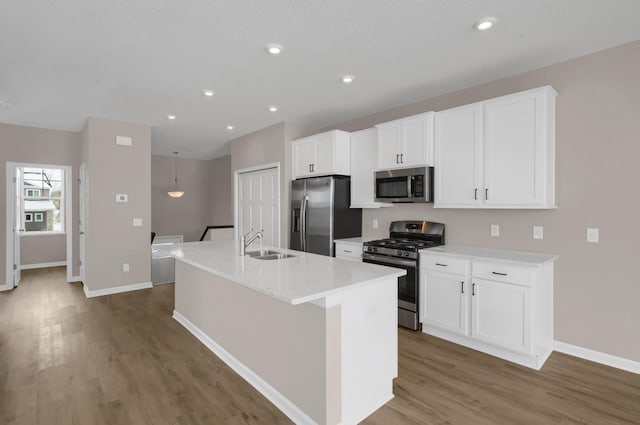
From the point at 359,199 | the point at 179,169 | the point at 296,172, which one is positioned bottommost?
the point at 359,199

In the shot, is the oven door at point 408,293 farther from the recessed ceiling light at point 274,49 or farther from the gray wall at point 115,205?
the gray wall at point 115,205

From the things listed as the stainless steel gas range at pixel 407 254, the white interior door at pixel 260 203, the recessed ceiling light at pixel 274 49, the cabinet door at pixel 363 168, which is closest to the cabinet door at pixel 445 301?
the stainless steel gas range at pixel 407 254

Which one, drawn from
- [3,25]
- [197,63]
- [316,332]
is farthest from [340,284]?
[3,25]

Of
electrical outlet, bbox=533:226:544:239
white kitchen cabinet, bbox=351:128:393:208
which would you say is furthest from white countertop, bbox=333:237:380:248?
electrical outlet, bbox=533:226:544:239

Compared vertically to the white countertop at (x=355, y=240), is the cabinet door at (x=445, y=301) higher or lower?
lower

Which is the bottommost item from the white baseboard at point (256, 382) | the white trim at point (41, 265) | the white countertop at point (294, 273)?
the white baseboard at point (256, 382)

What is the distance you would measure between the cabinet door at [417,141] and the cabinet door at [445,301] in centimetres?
125

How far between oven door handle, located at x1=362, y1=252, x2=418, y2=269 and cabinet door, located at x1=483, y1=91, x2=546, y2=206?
0.96m

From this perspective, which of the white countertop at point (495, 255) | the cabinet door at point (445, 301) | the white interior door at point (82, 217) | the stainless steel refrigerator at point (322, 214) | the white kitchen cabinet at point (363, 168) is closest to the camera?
the white countertop at point (495, 255)

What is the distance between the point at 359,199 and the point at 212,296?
2.34m

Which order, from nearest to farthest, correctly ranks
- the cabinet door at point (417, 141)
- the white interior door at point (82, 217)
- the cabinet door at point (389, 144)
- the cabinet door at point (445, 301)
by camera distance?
the cabinet door at point (445, 301), the cabinet door at point (417, 141), the cabinet door at point (389, 144), the white interior door at point (82, 217)

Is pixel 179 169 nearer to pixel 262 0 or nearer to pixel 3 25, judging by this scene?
pixel 3 25

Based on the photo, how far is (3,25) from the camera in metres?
2.35

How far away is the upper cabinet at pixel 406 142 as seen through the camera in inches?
141
